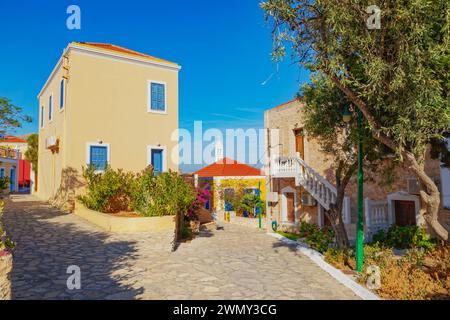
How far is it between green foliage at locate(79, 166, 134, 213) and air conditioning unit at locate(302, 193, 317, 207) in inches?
370

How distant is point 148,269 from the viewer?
7352 millimetres

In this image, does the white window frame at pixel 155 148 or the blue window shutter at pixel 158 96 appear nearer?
the white window frame at pixel 155 148

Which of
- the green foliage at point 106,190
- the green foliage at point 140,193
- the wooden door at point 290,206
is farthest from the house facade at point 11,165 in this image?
the wooden door at point 290,206

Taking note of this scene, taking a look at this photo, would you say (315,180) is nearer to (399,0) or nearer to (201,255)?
(201,255)

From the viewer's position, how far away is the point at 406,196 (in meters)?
12.1

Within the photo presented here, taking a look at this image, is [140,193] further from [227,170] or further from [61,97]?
[227,170]

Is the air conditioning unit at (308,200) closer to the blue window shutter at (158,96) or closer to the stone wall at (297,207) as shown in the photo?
the stone wall at (297,207)

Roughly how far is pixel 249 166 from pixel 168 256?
69.2 ft

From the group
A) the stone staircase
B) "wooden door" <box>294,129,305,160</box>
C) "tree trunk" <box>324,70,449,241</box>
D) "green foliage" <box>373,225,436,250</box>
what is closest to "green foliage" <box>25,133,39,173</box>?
the stone staircase

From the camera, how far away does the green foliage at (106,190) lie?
13656 mm

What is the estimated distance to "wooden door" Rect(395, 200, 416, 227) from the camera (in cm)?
1223

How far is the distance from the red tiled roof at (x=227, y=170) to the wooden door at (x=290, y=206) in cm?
749

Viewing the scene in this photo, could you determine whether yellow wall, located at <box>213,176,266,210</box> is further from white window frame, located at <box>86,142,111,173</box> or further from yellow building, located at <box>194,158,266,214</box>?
white window frame, located at <box>86,142,111,173</box>

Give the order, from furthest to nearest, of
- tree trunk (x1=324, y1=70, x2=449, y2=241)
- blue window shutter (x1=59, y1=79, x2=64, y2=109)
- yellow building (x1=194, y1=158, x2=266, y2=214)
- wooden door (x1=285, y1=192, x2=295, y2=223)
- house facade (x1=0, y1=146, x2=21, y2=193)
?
house facade (x1=0, y1=146, x2=21, y2=193) < yellow building (x1=194, y1=158, x2=266, y2=214) < wooden door (x1=285, y1=192, x2=295, y2=223) < blue window shutter (x1=59, y1=79, x2=64, y2=109) < tree trunk (x1=324, y1=70, x2=449, y2=241)
